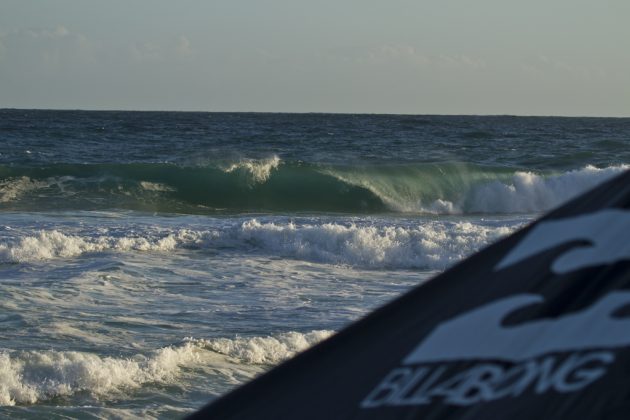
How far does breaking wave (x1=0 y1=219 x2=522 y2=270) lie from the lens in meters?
12.7

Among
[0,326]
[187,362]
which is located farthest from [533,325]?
[0,326]

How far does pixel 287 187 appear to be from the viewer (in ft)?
75.3

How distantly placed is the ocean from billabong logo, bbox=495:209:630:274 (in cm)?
468

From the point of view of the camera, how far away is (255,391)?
60.0 inches

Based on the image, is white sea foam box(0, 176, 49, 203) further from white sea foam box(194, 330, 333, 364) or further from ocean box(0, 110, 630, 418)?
white sea foam box(194, 330, 333, 364)

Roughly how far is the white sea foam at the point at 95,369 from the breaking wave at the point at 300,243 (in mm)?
5294

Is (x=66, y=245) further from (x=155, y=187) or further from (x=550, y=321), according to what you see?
(x=550, y=321)

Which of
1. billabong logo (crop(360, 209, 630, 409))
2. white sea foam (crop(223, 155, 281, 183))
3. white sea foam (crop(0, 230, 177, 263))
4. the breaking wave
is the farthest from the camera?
white sea foam (crop(223, 155, 281, 183))

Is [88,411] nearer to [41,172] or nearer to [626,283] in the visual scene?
[626,283]

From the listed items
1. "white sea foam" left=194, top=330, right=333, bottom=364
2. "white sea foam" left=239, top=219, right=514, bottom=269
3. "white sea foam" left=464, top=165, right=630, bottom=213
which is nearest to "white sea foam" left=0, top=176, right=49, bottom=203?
"white sea foam" left=239, top=219, right=514, bottom=269

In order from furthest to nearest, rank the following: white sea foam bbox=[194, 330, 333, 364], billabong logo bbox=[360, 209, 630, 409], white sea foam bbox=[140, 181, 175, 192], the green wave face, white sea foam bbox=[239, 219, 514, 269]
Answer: white sea foam bbox=[140, 181, 175, 192], the green wave face, white sea foam bbox=[239, 219, 514, 269], white sea foam bbox=[194, 330, 333, 364], billabong logo bbox=[360, 209, 630, 409]

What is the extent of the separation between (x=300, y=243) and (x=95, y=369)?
7435 mm

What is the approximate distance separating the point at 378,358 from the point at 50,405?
4.98 m

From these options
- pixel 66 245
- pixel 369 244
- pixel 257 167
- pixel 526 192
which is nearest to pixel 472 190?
pixel 526 192
